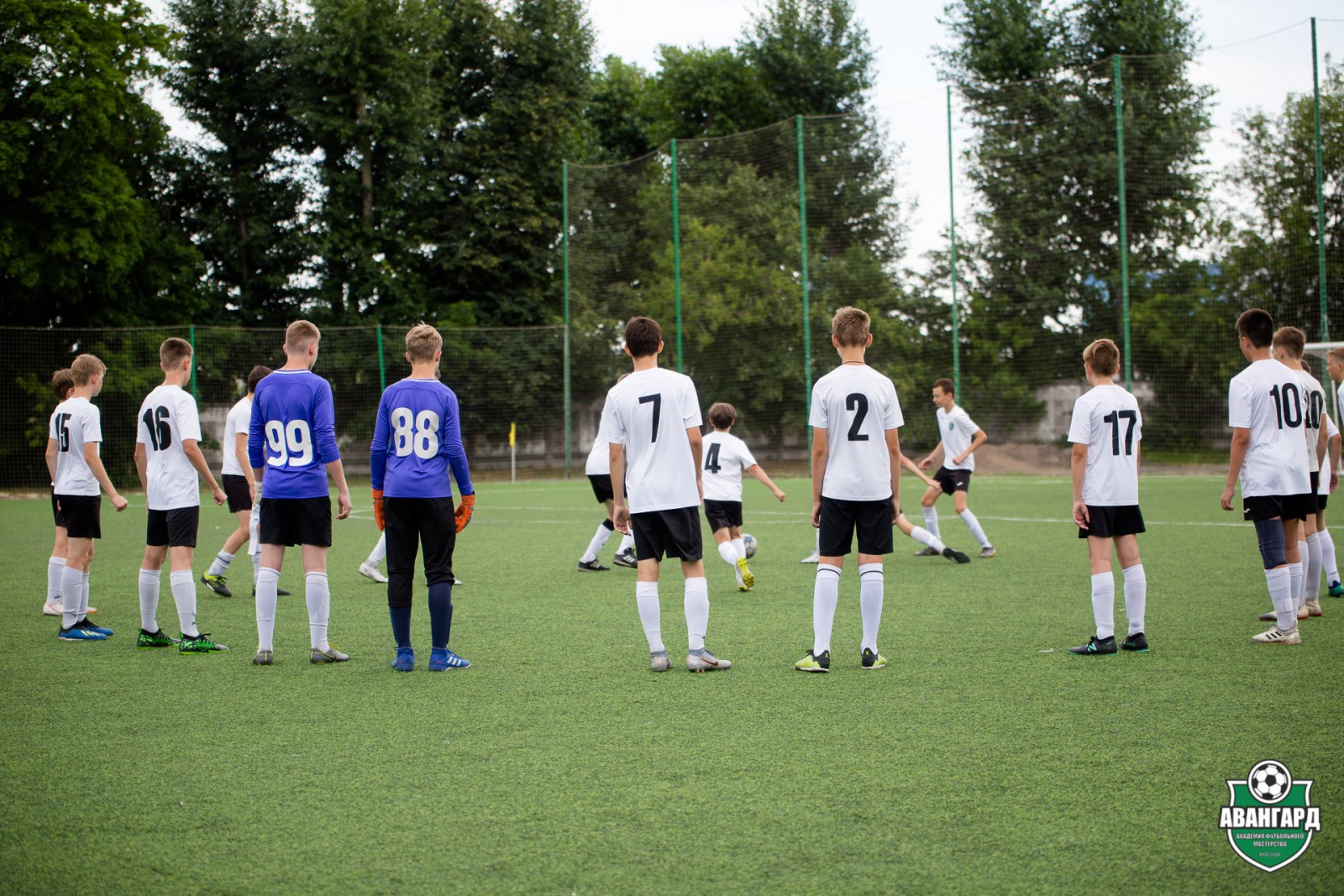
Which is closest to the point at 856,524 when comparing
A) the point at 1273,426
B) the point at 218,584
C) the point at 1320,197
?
the point at 1273,426

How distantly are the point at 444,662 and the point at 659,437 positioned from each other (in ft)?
5.53

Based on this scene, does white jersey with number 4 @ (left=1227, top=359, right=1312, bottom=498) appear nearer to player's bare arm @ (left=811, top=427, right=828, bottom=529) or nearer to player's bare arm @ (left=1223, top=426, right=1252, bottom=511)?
player's bare arm @ (left=1223, top=426, right=1252, bottom=511)

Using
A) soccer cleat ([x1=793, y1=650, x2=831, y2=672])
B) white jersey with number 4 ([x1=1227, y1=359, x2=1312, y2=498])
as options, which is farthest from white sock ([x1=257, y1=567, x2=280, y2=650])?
white jersey with number 4 ([x1=1227, y1=359, x2=1312, y2=498])

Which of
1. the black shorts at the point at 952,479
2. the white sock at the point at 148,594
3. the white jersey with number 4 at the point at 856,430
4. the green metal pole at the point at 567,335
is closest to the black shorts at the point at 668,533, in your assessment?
the white jersey with number 4 at the point at 856,430

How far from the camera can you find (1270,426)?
659 centimetres

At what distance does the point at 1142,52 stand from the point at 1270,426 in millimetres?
32316

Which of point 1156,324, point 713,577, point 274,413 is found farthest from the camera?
point 1156,324

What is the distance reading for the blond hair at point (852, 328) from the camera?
599 cm

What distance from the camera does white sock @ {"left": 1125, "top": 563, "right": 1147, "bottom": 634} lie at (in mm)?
6211

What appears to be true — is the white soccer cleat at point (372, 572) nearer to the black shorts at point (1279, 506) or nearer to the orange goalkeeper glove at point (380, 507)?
the orange goalkeeper glove at point (380, 507)

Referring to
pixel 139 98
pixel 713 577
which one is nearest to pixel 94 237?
pixel 139 98

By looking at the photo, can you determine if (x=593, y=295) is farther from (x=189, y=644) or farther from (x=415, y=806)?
(x=415, y=806)

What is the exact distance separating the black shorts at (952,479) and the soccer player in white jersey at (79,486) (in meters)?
7.45

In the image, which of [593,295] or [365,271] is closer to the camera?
[593,295]
